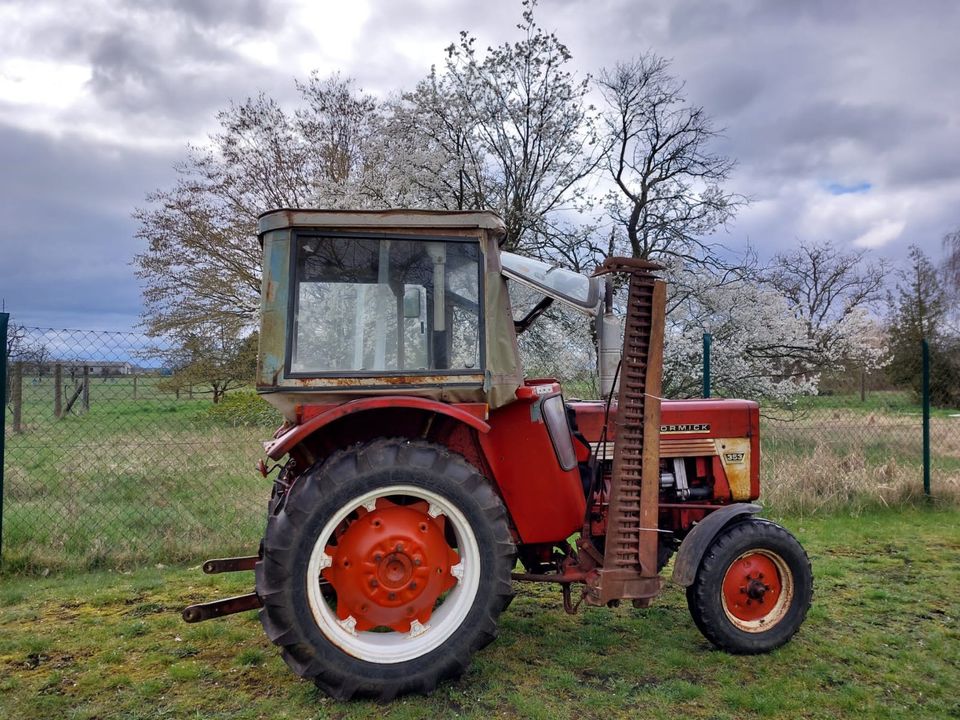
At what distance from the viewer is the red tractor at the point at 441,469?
10.6 feet

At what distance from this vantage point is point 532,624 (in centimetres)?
430

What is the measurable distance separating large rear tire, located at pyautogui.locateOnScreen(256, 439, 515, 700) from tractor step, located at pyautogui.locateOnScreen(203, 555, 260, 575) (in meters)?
0.84

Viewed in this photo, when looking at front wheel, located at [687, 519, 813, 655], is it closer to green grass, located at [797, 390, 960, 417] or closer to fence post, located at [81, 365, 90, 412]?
fence post, located at [81, 365, 90, 412]

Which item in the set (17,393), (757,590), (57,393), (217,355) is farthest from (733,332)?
(217,355)

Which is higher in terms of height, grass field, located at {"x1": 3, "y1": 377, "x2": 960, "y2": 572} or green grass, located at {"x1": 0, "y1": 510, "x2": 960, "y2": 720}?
grass field, located at {"x1": 3, "y1": 377, "x2": 960, "y2": 572}

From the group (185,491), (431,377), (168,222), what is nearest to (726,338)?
(185,491)

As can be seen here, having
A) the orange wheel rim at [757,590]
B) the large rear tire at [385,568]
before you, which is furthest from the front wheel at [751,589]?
the large rear tire at [385,568]

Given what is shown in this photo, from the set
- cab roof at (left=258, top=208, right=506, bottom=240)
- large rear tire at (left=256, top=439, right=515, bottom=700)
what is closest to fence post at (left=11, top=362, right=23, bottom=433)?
cab roof at (left=258, top=208, right=506, bottom=240)

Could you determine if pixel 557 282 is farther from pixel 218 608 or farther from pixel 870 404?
pixel 870 404

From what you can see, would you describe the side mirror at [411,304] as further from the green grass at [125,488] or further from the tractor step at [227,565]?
the green grass at [125,488]

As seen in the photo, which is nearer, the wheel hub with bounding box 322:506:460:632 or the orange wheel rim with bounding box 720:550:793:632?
the wheel hub with bounding box 322:506:460:632

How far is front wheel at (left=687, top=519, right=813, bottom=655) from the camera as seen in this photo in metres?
3.76

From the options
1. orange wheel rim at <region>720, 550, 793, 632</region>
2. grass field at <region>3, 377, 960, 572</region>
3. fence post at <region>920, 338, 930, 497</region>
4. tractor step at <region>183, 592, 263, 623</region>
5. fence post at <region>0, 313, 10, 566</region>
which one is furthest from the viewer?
fence post at <region>920, 338, 930, 497</region>

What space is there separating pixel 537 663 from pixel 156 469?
543 centimetres
